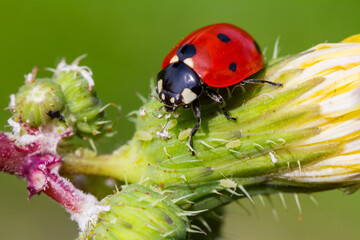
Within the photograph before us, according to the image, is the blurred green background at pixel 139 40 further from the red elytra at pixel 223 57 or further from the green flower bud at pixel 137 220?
the green flower bud at pixel 137 220

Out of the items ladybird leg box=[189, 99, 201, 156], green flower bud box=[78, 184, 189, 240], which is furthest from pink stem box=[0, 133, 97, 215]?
ladybird leg box=[189, 99, 201, 156]

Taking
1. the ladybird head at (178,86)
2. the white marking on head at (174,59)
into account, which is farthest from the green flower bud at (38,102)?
the white marking on head at (174,59)

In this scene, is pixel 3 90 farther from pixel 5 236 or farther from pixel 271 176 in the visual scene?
pixel 271 176

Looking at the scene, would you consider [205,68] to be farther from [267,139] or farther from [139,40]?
[139,40]

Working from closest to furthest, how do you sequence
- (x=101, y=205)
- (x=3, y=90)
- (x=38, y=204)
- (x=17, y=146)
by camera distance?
(x=101, y=205) < (x=17, y=146) < (x=3, y=90) < (x=38, y=204)

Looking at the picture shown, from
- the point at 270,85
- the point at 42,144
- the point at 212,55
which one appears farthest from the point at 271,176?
the point at 42,144

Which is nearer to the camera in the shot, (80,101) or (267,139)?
(267,139)

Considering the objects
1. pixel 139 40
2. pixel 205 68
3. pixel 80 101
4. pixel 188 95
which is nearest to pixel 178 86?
pixel 188 95

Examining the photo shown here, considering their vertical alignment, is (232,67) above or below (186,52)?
below

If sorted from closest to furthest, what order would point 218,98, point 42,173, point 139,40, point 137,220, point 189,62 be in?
point 137,220, point 42,173, point 218,98, point 189,62, point 139,40
